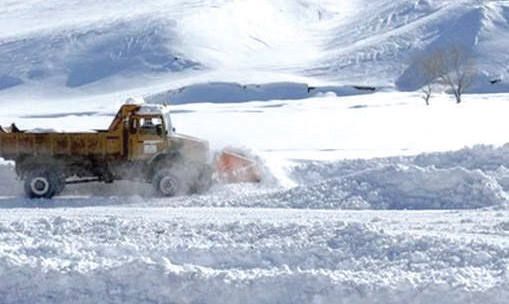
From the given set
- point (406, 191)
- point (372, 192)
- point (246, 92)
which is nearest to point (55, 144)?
point (372, 192)

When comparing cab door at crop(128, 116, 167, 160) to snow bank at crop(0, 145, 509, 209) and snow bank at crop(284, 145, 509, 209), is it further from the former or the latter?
snow bank at crop(284, 145, 509, 209)

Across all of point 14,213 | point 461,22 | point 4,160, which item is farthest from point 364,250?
point 461,22

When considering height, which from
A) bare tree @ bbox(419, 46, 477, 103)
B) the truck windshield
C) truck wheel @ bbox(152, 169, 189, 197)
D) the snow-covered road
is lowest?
the snow-covered road

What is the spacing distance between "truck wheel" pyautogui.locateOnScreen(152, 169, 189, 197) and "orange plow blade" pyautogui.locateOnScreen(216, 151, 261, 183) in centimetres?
120

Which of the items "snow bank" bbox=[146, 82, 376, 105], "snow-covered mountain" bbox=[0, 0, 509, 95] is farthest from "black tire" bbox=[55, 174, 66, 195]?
"snow-covered mountain" bbox=[0, 0, 509, 95]

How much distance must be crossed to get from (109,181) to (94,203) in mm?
1240

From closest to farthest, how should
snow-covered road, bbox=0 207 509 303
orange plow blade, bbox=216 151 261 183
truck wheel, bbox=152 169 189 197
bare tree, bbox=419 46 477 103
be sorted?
snow-covered road, bbox=0 207 509 303, truck wheel, bbox=152 169 189 197, orange plow blade, bbox=216 151 261 183, bare tree, bbox=419 46 477 103

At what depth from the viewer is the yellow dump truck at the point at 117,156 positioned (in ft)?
58.4

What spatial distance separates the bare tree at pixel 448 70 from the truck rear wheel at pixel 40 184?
64231 millimetres

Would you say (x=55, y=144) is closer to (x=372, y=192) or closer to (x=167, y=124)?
(x=167, y=124)

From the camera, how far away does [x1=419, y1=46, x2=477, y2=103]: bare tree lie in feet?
275

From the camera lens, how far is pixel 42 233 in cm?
1284

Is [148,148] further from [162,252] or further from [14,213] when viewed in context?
[162,252]

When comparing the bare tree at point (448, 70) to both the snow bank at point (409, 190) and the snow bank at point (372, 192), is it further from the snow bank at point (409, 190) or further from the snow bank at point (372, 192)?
the snow bank at point (409, 190)
